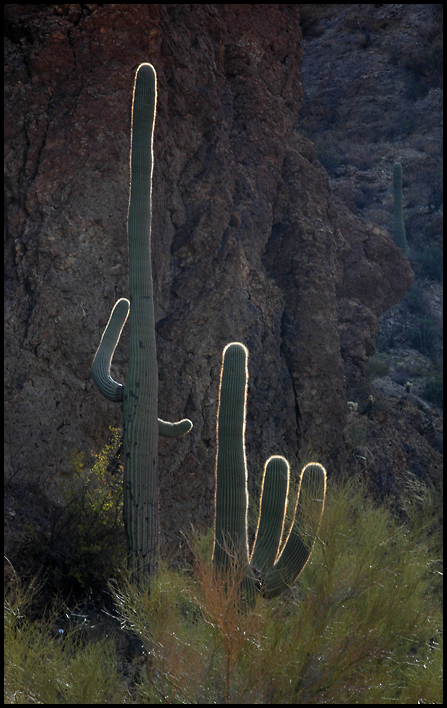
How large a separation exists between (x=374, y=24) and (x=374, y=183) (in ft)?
38.2

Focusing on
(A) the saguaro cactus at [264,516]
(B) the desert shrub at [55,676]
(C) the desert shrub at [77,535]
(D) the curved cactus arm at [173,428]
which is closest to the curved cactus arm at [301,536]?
(A) the saguaro cactus at [264,516]

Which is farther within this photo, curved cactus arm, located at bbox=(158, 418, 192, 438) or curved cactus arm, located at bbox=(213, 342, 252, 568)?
curved cactus arm, located at bbox=(158, 418, 192, 438)

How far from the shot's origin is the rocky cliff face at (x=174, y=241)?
8328mm

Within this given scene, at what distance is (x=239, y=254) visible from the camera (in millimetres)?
10453

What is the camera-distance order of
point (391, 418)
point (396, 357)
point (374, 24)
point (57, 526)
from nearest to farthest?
point (57, 526), point (391, 418), point (396, 357), point (374, 24)

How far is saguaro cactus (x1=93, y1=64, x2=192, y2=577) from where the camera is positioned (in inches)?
249

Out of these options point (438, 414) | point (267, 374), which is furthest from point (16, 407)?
point (438, 414)

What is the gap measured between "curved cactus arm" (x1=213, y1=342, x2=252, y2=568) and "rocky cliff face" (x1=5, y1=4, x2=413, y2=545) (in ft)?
9.76

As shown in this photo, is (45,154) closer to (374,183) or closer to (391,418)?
(391,418)

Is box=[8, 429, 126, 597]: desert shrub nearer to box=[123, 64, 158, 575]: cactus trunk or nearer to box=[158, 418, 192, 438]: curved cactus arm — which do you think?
box=[123, 64, 158, 575]: cactus trunk

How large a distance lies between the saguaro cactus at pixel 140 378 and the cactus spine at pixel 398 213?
15.7 m

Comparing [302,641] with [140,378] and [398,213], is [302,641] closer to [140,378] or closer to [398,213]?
[140,378]

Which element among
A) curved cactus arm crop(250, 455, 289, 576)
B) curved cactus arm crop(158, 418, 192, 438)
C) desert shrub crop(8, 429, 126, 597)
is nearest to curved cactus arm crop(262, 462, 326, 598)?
curved cactus arm crop(250, 455, 289, 576)

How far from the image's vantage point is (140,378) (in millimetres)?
6578
